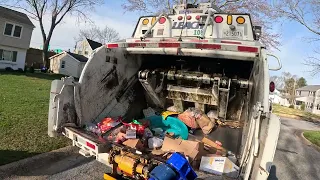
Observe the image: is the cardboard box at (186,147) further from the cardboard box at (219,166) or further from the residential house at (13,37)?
the residential house at (13,37)

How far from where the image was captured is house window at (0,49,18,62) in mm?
22836

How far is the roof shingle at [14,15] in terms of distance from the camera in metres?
22.5

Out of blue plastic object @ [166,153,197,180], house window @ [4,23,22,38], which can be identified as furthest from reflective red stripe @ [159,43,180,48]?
house window @ [4,23,22,38]

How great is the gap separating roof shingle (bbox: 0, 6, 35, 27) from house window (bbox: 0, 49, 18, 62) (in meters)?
2.71

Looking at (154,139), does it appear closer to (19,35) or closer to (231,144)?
(231,144)

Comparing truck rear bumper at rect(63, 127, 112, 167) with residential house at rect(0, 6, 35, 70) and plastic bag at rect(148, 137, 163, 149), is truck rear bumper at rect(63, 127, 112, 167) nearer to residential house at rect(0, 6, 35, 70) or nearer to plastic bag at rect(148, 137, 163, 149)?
plastic bag at rect(148, 137, 163, 149)

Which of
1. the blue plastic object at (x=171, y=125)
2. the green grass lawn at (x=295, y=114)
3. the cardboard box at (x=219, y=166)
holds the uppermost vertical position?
the blue plastic object at (x=171, y=125)

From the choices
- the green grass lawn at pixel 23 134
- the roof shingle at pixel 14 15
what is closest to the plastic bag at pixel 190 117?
the green grass lawn at pixel 23 134

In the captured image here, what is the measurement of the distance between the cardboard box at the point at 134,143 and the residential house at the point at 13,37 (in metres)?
22.9

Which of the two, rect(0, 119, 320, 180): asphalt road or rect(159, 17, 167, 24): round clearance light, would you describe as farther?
rect(159, 17, 167, 24): round clearance light

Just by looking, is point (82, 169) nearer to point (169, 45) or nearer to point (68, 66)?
point (169, 45)

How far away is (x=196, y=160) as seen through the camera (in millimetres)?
3043

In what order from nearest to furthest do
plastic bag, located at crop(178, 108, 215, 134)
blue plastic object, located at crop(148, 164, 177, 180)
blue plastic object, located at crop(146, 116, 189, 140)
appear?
blue plastic object, located at crop(148, 164, 177, 180) < blue plastic object, located at crop(146, 116, 189, 140) < plastic bag, located at crop(178, 108, 215, 134)

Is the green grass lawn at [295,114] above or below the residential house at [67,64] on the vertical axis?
below
